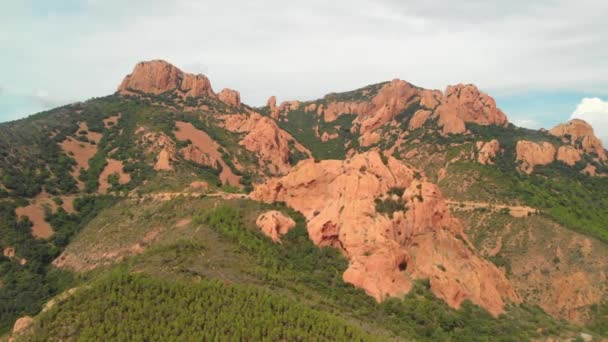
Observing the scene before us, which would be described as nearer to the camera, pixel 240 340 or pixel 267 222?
pixel 240 340

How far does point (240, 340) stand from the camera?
45.5 m

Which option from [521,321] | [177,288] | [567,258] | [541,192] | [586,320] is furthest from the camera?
[541,192]

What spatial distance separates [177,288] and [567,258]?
268ft

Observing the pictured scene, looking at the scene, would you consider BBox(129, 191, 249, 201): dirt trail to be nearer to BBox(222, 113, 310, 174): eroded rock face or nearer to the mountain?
the mountain

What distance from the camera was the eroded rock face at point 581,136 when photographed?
516 feet

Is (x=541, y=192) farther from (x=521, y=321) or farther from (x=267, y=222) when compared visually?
(x=267, y=222)

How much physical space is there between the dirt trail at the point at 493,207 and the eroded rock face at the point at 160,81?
10149cm

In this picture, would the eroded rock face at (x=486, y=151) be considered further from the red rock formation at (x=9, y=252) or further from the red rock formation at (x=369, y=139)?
the red rock formation at (x=9, y=252)

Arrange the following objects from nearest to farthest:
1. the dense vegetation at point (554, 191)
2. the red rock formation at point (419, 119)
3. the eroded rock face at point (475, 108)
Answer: the dense vegetation at point (554, 191) < the eroded rock face at point (475, 108) < the red rock formation at point (419, 119)

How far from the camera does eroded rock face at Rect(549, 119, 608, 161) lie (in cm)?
15738

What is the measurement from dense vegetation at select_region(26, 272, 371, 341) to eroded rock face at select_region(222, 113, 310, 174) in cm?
10023

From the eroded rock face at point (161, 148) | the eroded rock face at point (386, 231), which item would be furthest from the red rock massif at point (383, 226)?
the eroded rock face at point (161, 148)

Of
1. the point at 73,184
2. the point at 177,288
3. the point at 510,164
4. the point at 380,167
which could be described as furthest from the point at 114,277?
the point at 510,164

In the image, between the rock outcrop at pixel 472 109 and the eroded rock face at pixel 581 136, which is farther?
the rock outcrop at pixel 472 109
